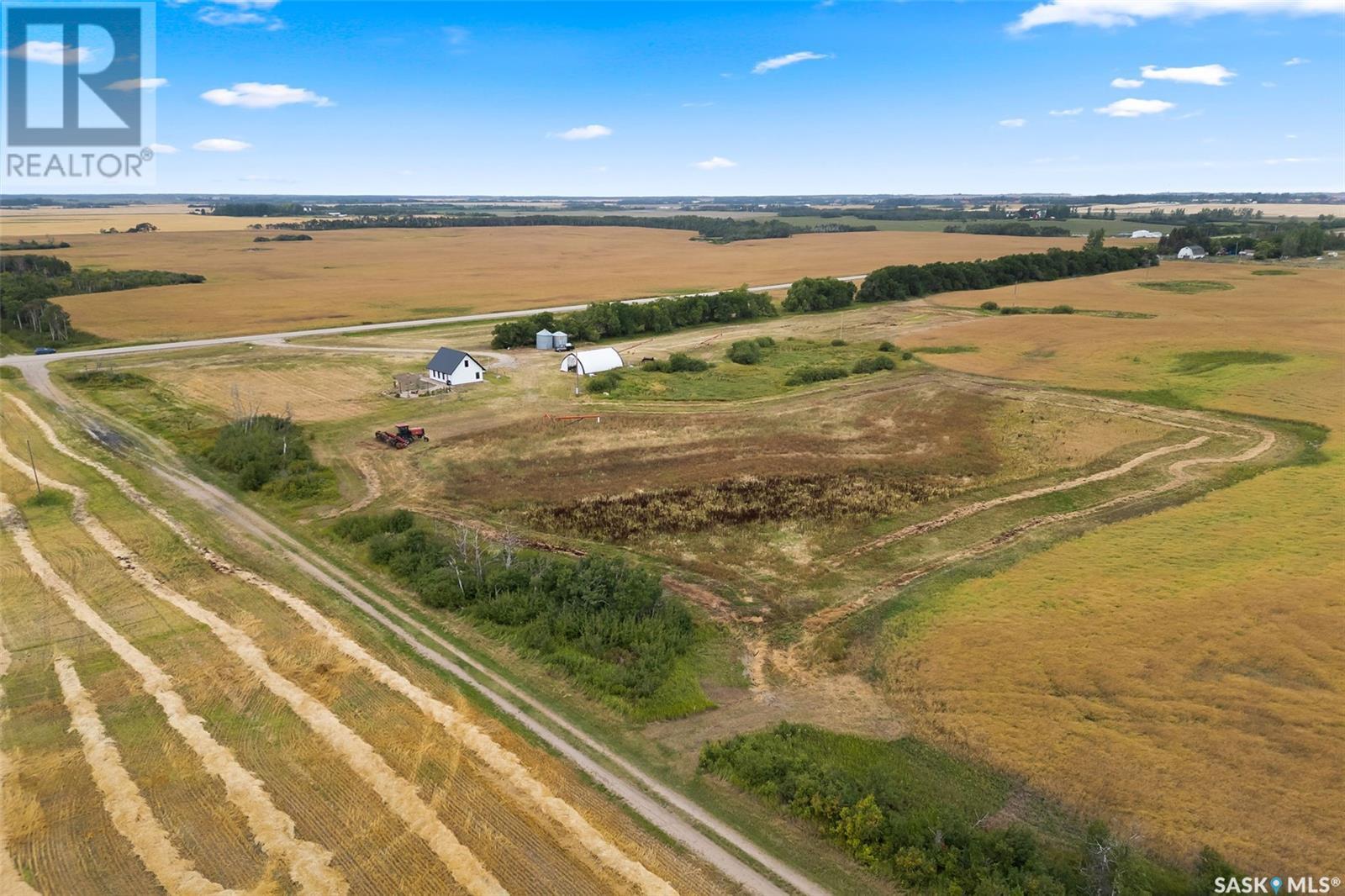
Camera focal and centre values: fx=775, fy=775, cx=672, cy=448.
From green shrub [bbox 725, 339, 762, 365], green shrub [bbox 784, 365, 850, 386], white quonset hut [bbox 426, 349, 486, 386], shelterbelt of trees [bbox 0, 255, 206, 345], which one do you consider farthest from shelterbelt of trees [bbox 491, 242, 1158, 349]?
shelterbelt of trees [bbox 0, 255, 206, 345]

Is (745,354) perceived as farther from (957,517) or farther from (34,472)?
(34,472)

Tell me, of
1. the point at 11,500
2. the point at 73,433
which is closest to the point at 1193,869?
the point at 11,500

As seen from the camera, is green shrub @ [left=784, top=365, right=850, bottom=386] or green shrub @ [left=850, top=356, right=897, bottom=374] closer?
green shrub @ [left=784, top=365, right=850, bottom=386]

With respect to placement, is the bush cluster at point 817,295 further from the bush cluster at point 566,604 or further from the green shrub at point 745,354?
the bush cluster at point 566,604

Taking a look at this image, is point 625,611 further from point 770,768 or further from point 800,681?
point 770,768

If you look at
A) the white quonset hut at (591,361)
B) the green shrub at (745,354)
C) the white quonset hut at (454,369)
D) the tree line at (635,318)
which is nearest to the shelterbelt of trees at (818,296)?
the tree line at (635,318)

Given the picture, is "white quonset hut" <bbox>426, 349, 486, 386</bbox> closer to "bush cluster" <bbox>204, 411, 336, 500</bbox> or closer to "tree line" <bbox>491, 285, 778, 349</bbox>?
"tree line" <bbox>491, 285, 778, 349</bbox>
